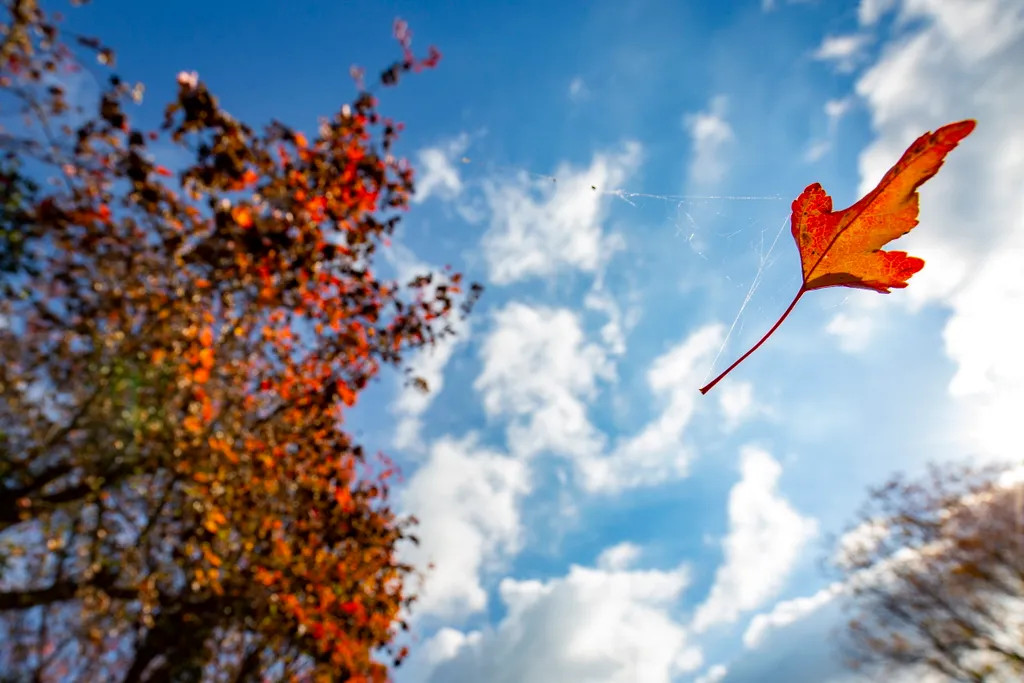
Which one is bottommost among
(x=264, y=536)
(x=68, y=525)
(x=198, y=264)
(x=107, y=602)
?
(x=107, y=602)

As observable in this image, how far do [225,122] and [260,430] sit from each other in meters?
4.55

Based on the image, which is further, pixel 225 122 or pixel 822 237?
pixel 225 122

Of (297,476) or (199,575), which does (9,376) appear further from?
(297,476)

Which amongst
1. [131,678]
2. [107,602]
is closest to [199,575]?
[107,602]

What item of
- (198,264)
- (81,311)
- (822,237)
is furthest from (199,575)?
(822,237)

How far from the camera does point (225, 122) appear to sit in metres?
6.61

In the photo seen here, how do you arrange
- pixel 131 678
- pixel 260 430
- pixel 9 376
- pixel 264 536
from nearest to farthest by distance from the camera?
pixel 9 376 < pixel 260 430 < pixel 264 536 < pixel 131 678

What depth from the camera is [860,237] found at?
228 cm

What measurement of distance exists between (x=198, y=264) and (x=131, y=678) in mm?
9504

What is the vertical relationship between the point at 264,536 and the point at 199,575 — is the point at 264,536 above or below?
above

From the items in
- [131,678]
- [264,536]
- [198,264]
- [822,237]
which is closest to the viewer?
[822,237]

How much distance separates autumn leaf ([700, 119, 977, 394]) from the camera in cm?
199

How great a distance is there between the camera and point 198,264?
6578 millimetres

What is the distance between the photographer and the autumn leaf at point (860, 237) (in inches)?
78.3
